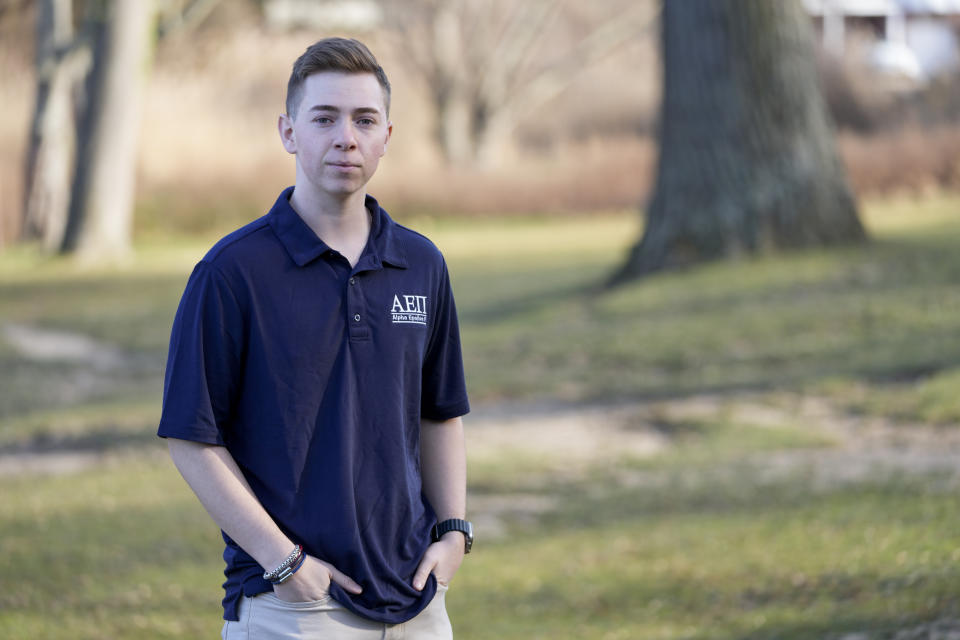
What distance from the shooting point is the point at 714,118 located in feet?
47.4

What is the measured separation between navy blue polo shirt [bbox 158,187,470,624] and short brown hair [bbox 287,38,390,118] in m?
0.26

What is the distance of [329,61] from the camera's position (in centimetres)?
256

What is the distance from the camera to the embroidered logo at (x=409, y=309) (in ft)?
8.61

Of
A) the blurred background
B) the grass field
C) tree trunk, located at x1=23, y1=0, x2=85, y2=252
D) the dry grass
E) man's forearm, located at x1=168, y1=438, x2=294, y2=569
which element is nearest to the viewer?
man's forearm, located at x1=168, y1=438, x2=294, y2=569

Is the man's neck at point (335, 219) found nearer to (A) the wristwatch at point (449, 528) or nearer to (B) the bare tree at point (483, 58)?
(A) the wristwatch at point (449, 528)

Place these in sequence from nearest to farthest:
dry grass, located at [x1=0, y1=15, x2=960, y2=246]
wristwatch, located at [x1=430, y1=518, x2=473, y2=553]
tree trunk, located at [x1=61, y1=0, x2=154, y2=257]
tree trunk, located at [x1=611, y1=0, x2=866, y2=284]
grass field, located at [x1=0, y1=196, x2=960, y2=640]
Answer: wristwatch, located at [x1=430, y1=518, x2=473, y2=553] → grass field, located at [x1=0, y1=196, x2=960, y2=640] → tree trunk, located at [x1=611, y1=0, x2=866, y2=284] → tree trunk, located at [x1=61, y1=0, x2=154, y2=257] → dry grass, located at [x1=0, y1=15, x2=960, y2=246]

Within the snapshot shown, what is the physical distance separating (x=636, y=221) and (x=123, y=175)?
10330 millimetres

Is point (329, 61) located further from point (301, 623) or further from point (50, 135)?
point (50, 135)

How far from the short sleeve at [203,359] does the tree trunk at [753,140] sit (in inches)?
484

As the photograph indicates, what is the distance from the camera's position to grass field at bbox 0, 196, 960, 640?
546 centimetres

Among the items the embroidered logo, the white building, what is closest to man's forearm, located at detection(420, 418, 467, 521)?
the embroidered logo

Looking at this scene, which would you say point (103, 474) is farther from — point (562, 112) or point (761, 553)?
point (562, 112)

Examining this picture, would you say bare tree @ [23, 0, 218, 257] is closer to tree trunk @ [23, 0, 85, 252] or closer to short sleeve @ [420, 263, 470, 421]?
tree trunk @ [23, 0, 85, 252]

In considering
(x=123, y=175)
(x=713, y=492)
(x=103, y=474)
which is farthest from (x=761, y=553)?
(x=123, y=175)
